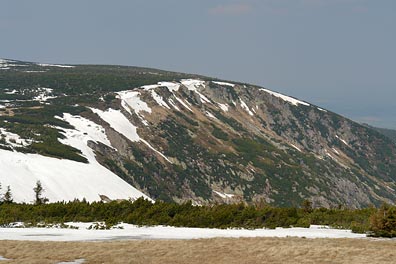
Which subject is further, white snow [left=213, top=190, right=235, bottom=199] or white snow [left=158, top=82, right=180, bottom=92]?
white snow [left=158, top=82, right=180, bottom=92]

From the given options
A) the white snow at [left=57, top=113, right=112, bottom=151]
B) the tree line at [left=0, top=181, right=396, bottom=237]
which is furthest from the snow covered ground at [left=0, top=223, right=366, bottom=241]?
the white snow at [left=57, top=113, right=112, bottom=151]

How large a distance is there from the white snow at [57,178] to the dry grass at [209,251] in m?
37.1

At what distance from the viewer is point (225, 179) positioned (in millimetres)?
125000

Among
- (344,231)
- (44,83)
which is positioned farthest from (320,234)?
(44,83)

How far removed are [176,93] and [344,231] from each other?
501 ft

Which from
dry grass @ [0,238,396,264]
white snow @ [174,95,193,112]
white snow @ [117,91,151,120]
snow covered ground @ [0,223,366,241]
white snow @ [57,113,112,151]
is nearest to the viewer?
dry grass @ [0,238,396,264]

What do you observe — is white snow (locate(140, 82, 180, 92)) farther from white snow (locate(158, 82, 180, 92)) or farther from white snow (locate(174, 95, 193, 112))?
white snow (locate(174, 95, 193, 112))

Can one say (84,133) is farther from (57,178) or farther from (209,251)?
(209,251)

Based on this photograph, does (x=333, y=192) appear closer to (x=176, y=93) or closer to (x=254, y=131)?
(x=254, y=131)

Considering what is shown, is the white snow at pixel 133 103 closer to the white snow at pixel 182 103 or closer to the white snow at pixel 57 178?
the white snow at pixel 182 103

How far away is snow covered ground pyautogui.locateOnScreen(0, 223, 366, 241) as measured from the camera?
2864 cm

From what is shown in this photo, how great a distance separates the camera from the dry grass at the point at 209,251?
21312mm

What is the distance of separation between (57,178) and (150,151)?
163 ft

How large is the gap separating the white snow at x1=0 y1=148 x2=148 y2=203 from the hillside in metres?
0.21
